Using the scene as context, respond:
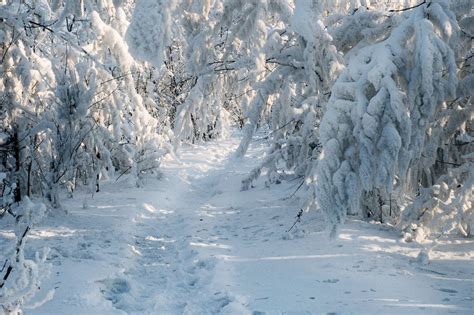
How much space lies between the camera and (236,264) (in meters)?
5.23

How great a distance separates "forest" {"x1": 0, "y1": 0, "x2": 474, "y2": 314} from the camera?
12.6 feet

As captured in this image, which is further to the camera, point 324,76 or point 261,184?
point 261,184

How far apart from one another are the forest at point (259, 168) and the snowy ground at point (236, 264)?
30mm

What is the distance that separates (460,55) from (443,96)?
1379 mm

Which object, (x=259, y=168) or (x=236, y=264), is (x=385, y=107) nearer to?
(x=236, y=264)

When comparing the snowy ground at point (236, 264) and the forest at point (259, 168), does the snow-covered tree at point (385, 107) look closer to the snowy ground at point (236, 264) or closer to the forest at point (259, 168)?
the forest at point (259, 168)

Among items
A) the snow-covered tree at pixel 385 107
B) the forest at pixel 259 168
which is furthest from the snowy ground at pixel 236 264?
the snow-covered tree at pixel 385 107

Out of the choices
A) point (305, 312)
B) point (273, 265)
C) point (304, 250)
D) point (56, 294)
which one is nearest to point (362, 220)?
point (304, 250)

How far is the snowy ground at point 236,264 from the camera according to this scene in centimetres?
398

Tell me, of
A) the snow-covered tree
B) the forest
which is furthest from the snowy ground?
the snow-covered tree

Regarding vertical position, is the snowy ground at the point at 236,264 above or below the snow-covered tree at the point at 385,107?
below

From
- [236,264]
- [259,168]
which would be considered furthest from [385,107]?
[259,168]

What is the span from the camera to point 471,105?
5266 millimetres

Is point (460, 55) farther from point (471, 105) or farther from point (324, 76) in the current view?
point (324, 76)
